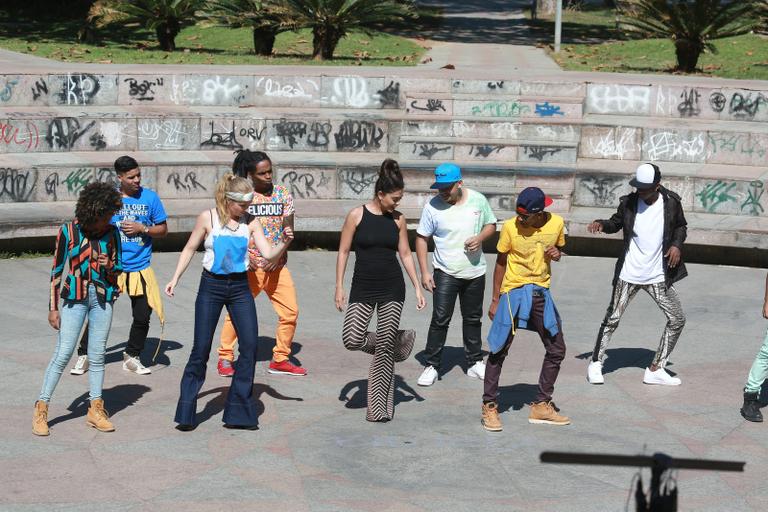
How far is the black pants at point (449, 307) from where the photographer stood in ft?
30.4

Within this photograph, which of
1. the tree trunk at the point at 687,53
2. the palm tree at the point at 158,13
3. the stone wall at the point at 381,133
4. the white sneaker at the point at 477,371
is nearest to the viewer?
the white sneaker at the point at 477,371

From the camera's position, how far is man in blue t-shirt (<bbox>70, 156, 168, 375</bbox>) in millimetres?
9227

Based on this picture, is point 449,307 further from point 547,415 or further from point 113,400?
point 113,400

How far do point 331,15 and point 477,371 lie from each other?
36.2 feet

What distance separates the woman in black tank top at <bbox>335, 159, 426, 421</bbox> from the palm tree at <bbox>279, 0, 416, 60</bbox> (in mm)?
11437

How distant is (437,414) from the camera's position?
28.1 feet

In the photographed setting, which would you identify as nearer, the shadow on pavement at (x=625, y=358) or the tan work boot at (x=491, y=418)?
the tan work boot at (x=491, y=418)

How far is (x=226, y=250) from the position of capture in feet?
26.0

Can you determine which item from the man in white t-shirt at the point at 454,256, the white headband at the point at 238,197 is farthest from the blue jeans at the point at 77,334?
the man in white t-shirt at the point at 454,256

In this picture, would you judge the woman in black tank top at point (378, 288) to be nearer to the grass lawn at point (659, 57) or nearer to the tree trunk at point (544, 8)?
the grass lawn at point (659, 57)

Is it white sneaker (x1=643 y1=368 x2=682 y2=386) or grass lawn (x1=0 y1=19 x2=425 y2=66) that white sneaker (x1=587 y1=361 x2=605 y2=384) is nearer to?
white sneaker (x1=643 y1=368 x2=682 y2=386)

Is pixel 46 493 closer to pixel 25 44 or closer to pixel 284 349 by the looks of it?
pixel 284 349

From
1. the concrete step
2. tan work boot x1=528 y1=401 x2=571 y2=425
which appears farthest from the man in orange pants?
the concrete step

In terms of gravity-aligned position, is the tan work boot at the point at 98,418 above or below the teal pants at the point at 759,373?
below
